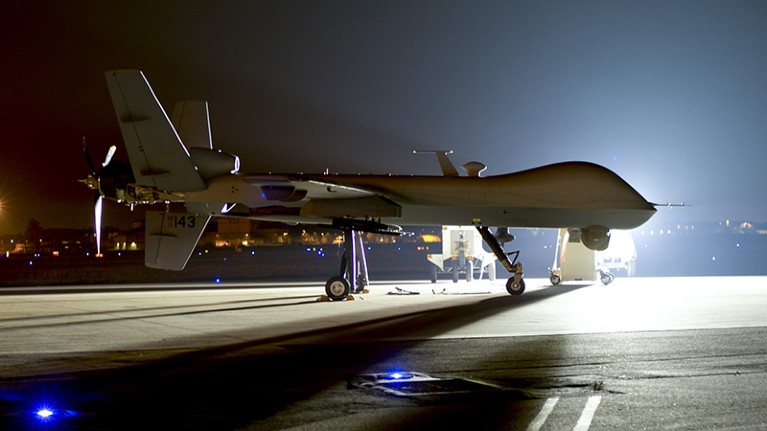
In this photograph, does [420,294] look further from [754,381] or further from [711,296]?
[754,381]

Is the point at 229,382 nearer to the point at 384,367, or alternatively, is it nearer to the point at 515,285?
the point at 384,367

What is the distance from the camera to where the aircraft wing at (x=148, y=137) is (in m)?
21.3

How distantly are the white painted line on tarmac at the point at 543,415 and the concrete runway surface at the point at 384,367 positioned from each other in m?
0.02

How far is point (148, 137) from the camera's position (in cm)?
2188

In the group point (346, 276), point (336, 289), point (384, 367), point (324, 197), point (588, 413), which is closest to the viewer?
point (588, 413)

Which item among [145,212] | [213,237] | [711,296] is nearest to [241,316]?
[145,212]

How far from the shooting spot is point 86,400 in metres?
8.87

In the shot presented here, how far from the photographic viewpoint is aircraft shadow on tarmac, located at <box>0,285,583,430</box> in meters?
8.14

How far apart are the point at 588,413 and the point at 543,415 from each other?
0.48 meters

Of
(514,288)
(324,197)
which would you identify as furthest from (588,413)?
(514,288)

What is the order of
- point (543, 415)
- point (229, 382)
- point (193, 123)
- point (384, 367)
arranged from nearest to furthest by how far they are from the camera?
point (543, 415)
point (229, 382)
point (384, 367)
point (193, 123)

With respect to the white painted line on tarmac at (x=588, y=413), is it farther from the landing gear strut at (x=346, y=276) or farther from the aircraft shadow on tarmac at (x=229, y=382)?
the landing gear strut at (x=346, y=276)

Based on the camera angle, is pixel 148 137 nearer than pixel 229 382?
No

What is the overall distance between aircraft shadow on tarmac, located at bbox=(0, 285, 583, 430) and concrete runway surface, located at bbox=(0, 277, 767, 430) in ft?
0.10
